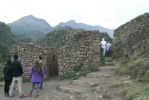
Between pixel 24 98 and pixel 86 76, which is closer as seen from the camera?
pixel 24 98

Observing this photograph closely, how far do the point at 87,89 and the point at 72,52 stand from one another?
436cm

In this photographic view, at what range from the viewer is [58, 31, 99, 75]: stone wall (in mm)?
18547

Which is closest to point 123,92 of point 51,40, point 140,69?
point 140,69

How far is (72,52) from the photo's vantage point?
60.9ft

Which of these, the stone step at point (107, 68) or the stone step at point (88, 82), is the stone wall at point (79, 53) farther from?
the stone step at point (88, 82)

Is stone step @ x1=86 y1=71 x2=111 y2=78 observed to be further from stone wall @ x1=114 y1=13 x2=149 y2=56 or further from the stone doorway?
the stone doorway

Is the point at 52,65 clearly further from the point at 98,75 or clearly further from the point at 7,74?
the point at 7,74

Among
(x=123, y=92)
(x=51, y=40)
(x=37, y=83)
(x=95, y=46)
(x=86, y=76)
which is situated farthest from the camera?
(x=51, y=40)

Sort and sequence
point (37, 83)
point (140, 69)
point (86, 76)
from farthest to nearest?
point (86, 76) < point (37, 83) < point (140, 69)

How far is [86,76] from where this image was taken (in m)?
16.8

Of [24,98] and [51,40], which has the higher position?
[51,40]

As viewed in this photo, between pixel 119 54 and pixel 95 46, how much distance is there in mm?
2516

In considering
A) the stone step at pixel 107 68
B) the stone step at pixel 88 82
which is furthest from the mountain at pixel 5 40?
the stone step at pixel 88 82

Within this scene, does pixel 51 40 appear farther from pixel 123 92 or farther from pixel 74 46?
pixel 123 92
